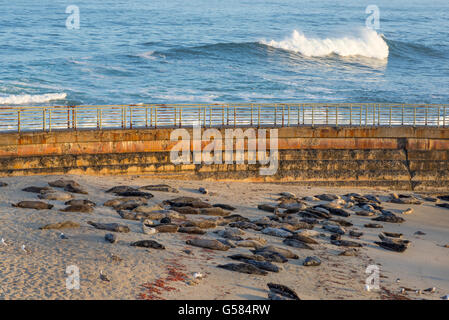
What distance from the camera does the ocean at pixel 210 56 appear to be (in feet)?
157

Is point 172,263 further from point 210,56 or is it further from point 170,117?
point 210,56

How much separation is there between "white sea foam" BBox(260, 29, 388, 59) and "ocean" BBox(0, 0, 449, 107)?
0.42 feet

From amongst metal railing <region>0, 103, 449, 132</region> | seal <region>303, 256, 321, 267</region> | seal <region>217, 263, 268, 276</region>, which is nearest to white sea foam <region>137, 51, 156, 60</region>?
metal railing <region>0, 103, 449, 132</region>

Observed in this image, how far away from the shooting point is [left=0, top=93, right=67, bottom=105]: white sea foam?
1642 inches

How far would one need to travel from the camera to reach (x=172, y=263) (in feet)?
52.8

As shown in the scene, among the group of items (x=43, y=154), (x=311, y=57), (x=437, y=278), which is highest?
(x=311, y=57)

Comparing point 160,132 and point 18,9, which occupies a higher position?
point 18,9

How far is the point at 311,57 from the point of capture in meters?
67.4

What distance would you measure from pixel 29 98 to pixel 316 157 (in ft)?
71.5

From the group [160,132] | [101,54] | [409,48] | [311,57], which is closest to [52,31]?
[101,54]

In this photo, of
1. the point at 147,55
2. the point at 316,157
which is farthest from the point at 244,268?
the point at 147,55

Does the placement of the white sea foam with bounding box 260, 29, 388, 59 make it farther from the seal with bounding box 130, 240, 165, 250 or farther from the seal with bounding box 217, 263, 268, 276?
the seal with bounding box 217, 263, 268, 276

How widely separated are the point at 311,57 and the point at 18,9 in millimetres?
42053
